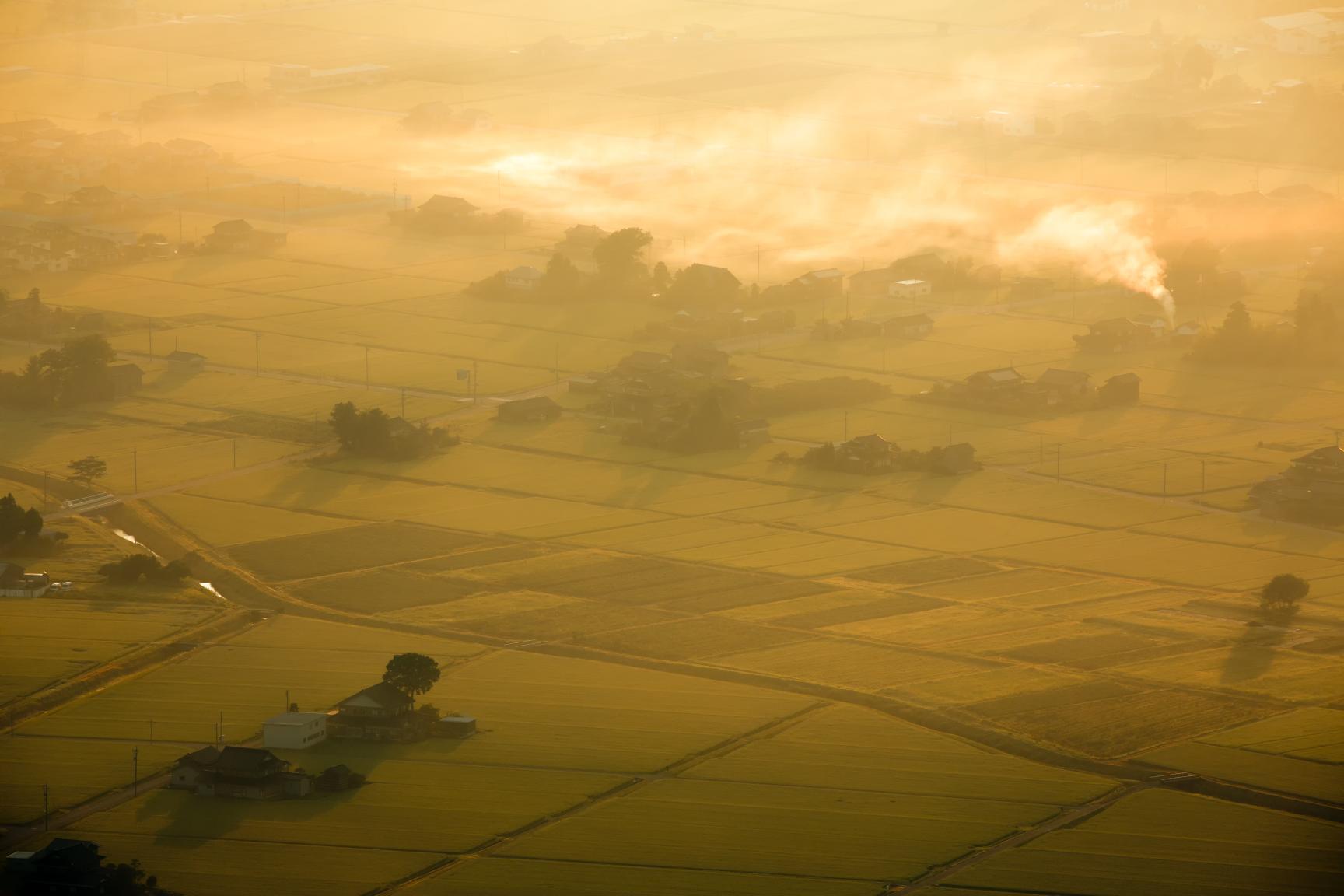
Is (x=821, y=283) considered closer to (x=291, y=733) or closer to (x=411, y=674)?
(x=411, y=674)

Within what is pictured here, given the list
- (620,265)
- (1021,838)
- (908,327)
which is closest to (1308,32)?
(620,265)

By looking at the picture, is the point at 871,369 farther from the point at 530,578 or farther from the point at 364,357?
the point at 530,578

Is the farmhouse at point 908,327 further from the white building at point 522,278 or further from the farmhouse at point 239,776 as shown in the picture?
the farmhouse at point 239,776

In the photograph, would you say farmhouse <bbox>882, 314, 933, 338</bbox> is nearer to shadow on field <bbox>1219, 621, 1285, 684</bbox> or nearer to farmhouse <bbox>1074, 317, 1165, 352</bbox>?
farmhouse <bbox>1074, 317, 1165, 352</bbox>

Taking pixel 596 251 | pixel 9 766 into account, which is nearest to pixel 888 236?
pixel 596 251

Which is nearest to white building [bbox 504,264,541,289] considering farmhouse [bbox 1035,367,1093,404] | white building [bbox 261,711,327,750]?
farmhouse [bbox 1035,367,1093,404]
